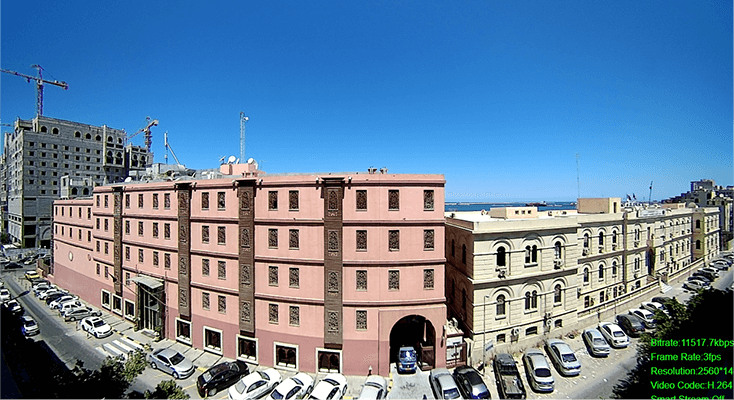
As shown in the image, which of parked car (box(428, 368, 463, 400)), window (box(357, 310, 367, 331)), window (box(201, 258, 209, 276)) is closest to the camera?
parked car (box(428, 368, 463, 400))

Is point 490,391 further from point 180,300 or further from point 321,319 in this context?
point 180,300

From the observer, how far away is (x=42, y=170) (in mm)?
80688

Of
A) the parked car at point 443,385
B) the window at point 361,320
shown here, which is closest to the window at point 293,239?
the window at point 361,320

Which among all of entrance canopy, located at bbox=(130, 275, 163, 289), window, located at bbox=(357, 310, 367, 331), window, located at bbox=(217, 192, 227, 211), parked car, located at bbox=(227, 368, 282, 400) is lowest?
parked car, located at bbox=(227, 368, 282, 400)

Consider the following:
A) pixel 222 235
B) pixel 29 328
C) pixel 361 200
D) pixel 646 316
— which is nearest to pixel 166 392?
pixel 222 235

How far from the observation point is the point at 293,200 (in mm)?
26125

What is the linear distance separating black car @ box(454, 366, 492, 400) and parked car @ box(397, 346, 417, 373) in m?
3.47

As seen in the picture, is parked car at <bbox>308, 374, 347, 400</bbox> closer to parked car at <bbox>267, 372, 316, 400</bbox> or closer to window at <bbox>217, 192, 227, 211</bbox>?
parked car at <bbox>267, 372, 316, 400</bbox>

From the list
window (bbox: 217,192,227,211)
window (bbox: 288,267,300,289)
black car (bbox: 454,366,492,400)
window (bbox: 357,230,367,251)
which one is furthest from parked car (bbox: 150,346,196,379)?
black car (bbox: 454,366,492,400)

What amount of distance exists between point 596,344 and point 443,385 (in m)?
15.9

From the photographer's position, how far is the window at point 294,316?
25.6m

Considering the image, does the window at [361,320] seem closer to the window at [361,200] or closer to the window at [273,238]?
the window at [361,200]

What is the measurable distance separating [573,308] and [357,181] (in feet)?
83.9

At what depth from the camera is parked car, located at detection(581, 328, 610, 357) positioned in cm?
2652
